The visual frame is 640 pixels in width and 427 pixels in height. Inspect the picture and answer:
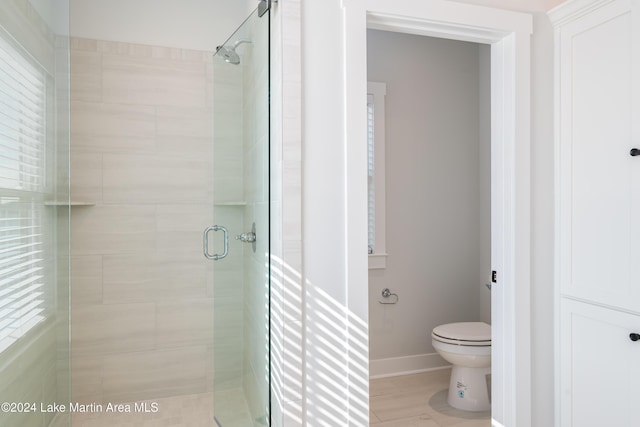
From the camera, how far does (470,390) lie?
2.59m

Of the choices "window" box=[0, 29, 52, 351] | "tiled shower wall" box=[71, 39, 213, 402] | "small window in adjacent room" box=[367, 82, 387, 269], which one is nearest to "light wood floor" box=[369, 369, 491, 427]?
"small window in adjacent room" box=[367, 82, 387, 269]

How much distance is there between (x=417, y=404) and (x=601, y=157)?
177cm

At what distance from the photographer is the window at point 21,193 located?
4.07 ft

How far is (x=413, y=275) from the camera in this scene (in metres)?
3.20

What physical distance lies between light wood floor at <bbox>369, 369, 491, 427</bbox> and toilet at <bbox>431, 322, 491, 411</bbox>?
6cm

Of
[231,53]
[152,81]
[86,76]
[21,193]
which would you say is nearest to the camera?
[21,193]

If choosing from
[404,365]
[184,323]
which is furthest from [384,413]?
[184,323]

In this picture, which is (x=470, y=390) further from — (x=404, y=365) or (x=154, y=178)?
(x=154, y=178)

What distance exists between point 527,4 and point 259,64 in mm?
1326

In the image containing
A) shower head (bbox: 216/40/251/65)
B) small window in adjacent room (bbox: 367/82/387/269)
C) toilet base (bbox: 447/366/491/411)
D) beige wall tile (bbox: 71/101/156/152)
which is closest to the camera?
shower head (bbox: 216/40/251/65)

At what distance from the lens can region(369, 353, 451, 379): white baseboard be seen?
10.2 ft

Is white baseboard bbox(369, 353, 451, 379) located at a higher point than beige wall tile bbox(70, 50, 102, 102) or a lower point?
lower

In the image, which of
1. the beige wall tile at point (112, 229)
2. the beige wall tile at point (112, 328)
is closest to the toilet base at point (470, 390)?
the beige wall tile at point (112, 328)

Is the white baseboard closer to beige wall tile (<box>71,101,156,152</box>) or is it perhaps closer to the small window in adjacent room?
the small window in adjacent room
